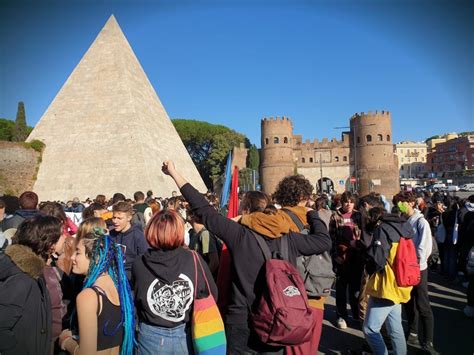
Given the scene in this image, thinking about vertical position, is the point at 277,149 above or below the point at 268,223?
above

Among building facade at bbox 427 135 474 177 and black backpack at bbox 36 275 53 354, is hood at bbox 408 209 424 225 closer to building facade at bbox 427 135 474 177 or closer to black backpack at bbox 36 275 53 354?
black backpack at bbox 36 275 53 354

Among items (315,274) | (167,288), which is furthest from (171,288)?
(315,274)

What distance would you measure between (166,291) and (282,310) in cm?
69

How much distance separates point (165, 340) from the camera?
2.18 m

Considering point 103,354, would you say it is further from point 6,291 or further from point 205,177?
point 205,177

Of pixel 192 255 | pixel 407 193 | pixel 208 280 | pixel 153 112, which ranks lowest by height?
pixel 208 280

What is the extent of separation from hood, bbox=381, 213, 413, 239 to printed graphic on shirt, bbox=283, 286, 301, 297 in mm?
1521

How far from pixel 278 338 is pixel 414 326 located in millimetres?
2785

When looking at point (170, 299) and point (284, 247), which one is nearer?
point (170, 299)

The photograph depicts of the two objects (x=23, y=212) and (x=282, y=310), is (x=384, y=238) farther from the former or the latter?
(x=23, y=212)

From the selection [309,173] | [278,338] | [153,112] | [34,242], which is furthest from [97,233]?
[309,173]

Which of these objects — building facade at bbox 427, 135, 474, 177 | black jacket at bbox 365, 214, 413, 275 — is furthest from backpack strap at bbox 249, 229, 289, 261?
building facade at bbox 427, 135, 474, 177

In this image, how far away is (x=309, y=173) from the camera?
159ft

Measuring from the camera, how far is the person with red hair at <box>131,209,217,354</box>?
2.18 meters
